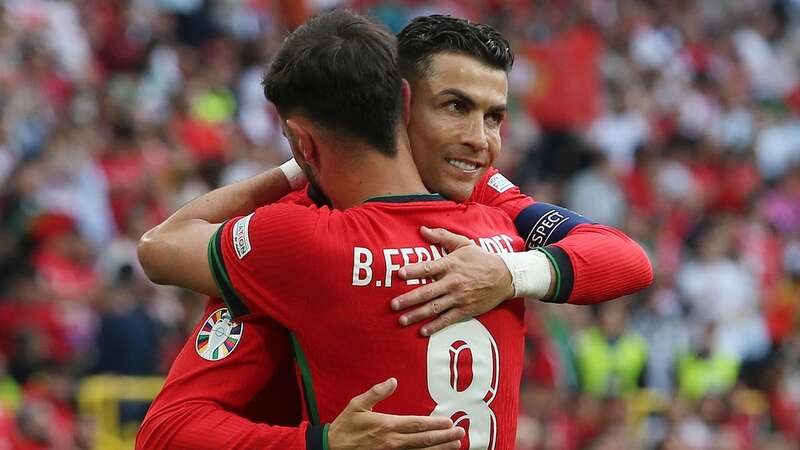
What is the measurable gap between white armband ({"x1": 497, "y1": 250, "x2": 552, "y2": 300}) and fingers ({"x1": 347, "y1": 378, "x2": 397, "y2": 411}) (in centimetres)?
43

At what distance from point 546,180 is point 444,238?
425 inches

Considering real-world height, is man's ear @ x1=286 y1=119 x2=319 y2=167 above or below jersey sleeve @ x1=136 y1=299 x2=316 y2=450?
above

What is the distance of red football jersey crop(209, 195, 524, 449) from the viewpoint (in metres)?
3.48

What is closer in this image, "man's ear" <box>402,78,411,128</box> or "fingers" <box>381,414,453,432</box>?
"fingers" <box>381,414,453,432</box>

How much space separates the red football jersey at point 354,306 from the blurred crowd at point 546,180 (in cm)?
540

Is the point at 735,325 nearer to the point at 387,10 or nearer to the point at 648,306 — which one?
the point at 648,306

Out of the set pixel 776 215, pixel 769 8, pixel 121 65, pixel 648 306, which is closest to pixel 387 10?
pixel 121 65

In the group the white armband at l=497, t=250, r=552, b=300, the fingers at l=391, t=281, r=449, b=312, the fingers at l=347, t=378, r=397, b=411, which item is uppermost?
the white armband at l=497, t=250, r=552, b=300

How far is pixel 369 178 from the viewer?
3611mm

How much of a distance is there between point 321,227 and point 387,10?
11.0 m

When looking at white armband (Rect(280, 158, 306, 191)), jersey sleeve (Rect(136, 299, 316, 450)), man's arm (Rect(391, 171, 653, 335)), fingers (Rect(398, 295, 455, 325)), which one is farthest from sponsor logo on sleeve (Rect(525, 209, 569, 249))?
jersey sleeve (Rect(136, 299, 316, 450))

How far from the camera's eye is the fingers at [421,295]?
11.4 feet

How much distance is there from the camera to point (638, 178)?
15078 mm

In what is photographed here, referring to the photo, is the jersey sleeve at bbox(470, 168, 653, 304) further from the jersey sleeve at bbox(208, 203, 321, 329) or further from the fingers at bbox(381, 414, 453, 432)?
the jersey sleeve at bbox(208, 203, 321, 329)
